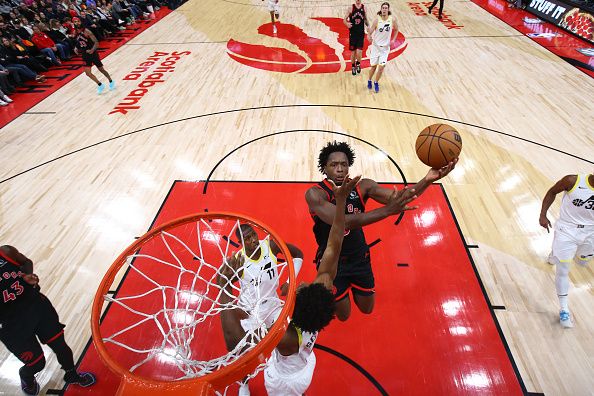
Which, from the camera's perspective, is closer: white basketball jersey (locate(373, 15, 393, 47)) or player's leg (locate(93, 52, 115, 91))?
white basketball jersey (locate(373, 15, 393, 47))

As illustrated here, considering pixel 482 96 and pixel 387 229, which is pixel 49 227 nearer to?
pixel 387 229

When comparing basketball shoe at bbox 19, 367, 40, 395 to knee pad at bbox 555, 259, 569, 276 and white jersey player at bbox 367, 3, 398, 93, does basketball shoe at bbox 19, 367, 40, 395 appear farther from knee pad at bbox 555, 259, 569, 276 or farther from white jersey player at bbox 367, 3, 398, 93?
white jersey player at bbox 367, 3, 398, 93

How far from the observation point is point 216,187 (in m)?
5.28

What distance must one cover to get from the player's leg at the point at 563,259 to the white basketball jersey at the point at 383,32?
5.24 metres

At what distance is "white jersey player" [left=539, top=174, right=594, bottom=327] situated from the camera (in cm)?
312

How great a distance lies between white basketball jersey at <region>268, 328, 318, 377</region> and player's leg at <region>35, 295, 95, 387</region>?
179cm

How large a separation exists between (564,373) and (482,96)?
6.00 m

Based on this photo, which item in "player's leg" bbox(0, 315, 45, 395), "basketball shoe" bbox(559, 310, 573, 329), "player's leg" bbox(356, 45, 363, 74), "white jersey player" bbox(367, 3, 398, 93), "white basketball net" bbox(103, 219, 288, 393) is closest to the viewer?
"white basketball net" bbox(103, 219, 288, 393)

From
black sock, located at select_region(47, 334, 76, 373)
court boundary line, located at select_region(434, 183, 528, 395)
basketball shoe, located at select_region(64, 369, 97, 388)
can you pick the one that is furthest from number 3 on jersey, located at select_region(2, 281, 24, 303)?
court boundary line, located at select_region(434, 183, 528, 395)

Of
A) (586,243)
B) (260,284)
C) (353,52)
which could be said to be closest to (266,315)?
(260,284)

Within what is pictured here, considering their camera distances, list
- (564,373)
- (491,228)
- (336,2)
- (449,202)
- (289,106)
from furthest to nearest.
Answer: (336,2) < (289,106) < (449,202) < (491,228) < (564,373)

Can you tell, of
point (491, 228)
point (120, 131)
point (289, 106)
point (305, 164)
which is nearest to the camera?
point (491, 228)

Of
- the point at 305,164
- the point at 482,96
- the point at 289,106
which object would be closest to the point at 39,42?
the point at 289,106

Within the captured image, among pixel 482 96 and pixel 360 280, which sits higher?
pixel 360 280
